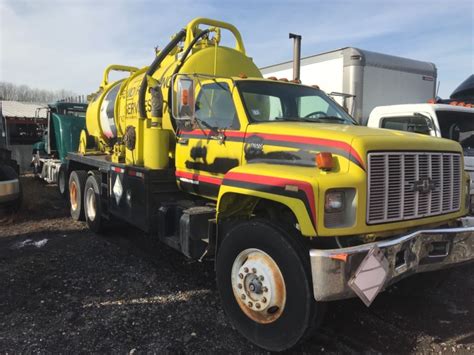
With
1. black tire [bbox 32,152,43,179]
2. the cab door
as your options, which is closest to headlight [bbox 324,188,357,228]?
the cab door

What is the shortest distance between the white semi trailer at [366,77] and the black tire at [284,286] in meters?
5.25

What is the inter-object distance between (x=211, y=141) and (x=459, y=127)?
4.82 meters

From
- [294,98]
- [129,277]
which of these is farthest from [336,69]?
[129,277]

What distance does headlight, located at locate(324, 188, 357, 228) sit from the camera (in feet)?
10.0

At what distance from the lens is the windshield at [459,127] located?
22.8ft

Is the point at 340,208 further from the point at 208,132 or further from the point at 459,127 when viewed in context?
the point at 459,127

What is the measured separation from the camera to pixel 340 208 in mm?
3117

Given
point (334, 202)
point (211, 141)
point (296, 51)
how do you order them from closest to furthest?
point (334, 202) → point (211, 141) → point (296, 51)

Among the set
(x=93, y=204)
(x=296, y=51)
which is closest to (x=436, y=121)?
(x=296, y=51)

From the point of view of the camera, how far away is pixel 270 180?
336 cm

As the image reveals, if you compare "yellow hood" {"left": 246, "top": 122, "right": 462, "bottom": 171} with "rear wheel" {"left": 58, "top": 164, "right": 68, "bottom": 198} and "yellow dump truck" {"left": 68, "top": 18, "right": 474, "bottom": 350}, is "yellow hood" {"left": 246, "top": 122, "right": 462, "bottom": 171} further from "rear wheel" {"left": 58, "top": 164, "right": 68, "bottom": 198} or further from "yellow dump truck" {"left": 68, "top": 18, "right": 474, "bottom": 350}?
"rear wheel" {"left": 58, "top": 164, "right": 68, "bottom": 198}

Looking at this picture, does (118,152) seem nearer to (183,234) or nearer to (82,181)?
(82,181)

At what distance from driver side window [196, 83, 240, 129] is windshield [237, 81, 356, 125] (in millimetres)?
169

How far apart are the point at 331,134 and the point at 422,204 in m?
0.97
